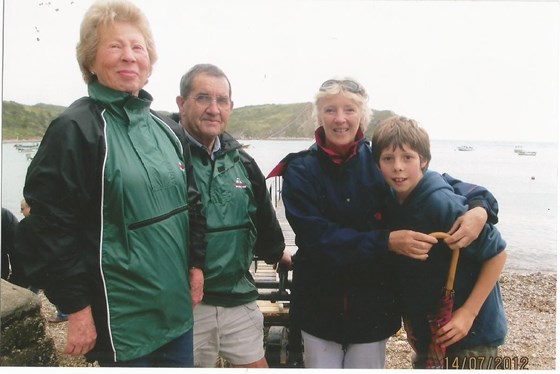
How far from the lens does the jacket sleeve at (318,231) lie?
2.09 meters

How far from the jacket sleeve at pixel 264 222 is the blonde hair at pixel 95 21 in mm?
779

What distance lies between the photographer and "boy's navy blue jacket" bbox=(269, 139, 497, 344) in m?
2.11

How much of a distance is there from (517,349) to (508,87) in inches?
55.6

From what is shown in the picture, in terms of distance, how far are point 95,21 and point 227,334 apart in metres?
1.55

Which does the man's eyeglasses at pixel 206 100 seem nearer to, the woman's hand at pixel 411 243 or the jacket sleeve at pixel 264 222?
the jacket sleeve at pixel 264 222

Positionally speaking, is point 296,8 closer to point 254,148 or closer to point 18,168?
point 254,148

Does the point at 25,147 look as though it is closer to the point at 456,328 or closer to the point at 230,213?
the point at 230,213

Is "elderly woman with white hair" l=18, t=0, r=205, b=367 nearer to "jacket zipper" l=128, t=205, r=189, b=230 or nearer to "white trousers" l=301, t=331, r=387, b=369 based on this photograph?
"jacket zipper" l=128, t=205, r=189, b=230

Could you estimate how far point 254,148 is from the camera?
2.46 metres

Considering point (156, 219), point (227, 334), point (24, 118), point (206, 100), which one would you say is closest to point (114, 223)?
point (156, 219)

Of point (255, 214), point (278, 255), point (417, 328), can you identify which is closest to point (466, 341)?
point (417, 328)

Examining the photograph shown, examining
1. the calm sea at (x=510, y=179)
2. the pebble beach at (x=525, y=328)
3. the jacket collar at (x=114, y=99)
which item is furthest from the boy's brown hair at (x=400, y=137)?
the jacket collar at (x=114, y=99)

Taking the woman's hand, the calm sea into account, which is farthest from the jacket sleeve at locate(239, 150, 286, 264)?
the woman's hand

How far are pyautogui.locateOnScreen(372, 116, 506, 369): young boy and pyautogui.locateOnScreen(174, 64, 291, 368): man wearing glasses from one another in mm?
651
